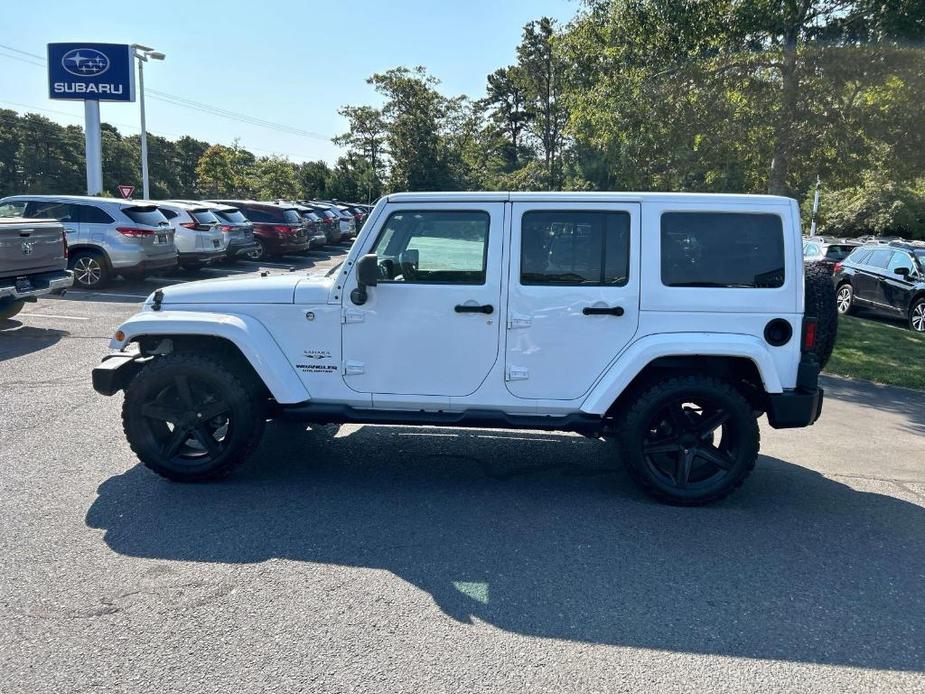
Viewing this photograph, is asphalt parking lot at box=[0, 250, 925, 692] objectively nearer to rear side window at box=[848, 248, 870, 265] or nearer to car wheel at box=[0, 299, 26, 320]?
car wheel at box=[0, 299, 26, 320]

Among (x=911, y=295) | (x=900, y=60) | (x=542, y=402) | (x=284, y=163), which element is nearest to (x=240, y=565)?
(x=542, y=402)

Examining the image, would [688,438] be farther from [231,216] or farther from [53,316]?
[231,216]

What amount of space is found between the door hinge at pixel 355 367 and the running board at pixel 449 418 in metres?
0.24

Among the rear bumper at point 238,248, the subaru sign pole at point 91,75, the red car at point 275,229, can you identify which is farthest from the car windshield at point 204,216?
the subaru sign pole at point 91,75

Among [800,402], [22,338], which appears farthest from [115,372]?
[22,338]

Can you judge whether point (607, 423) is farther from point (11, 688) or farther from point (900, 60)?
point (900, 60)

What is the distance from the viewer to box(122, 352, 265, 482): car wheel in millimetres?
4758

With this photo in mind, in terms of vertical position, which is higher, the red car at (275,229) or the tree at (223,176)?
the tree at (223,176)

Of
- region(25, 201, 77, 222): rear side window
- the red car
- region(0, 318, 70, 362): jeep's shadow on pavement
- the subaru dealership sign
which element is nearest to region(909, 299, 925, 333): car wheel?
region(0, 318, 70, 362): jeep's shadow on pavement

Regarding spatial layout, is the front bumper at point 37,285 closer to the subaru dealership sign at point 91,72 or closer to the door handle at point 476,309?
the door handle at point 476,309

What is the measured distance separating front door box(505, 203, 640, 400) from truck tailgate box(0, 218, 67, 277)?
24.9ft

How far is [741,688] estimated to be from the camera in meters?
2.92

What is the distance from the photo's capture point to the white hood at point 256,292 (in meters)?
4.80

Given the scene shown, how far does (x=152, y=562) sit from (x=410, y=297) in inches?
83.3
